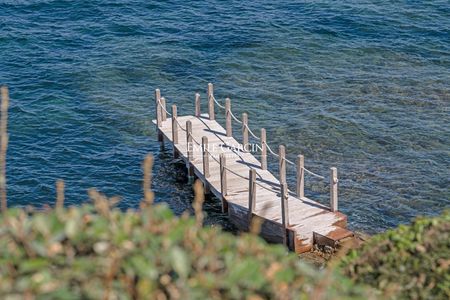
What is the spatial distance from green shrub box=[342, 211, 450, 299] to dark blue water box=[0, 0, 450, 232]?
491 inches

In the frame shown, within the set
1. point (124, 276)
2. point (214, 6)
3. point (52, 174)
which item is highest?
point (124, 276)

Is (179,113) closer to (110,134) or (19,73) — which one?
(110,134)

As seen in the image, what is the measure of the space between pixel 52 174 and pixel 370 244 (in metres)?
17.0

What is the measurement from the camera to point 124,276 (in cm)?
729

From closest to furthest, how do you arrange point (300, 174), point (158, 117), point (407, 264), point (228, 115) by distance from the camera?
point (407, 264) → point (300, 174) → point (228, 115) → point (158, 117)

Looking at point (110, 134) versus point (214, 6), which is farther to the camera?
point (214, 6)

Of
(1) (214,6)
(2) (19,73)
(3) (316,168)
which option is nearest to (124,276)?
(3) (316,168)

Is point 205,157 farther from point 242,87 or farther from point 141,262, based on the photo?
point 141,262

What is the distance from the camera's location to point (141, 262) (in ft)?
23.4

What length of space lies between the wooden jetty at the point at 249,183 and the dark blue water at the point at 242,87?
916mm

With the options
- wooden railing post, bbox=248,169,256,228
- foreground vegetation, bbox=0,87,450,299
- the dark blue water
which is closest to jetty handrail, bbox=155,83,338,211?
wooden railing post, bbox=248,169,256,228

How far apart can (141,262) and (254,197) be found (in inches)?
554

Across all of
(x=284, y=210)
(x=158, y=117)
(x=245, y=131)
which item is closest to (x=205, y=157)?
(x=245, y=131)

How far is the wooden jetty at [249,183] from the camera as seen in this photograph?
66.0 ft
